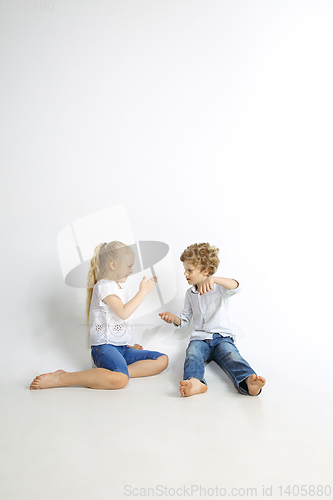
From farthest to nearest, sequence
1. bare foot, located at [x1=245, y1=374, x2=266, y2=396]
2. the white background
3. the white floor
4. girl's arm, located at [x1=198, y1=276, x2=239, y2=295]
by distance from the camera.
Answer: the white background < girl's arm, located at [x1=198, y1=276, x2=239, y2=295] < bare foot, located at [x1=245, y1=374, x2=266, y2=396] < the white floor

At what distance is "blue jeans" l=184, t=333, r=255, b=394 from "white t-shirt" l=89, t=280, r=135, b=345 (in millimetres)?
300

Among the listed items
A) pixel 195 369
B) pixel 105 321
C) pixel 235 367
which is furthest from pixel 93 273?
pixel 235 367

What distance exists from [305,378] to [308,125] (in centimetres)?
123

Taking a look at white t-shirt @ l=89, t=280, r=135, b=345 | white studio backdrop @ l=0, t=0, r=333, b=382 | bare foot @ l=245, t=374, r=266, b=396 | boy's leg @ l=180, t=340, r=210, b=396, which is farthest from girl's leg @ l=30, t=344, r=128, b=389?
bare foot @ l=245, t=374, r=266, b=396

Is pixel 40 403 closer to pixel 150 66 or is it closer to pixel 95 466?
pixel 95 466

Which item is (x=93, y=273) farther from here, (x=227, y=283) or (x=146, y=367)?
(x=227, y=283)

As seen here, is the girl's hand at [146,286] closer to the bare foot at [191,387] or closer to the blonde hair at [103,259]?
the blonde hair at [103,259]

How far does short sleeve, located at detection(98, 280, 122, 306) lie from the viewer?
1596 millimetres

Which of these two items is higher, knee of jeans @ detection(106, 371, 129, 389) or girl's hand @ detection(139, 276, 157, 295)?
girl's hand @ detection(139, 276, 157, 295)

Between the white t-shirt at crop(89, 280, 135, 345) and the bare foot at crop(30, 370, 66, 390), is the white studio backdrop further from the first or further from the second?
the bare foot at crop(30, 370, 66, 390)

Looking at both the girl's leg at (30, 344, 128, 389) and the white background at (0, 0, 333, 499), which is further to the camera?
the white background at (0, 0, 333, 499)

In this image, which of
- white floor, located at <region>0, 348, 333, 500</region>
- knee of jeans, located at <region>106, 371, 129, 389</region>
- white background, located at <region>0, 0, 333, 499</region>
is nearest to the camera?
white floor, located at <region>0, 348, 333, 500</region>

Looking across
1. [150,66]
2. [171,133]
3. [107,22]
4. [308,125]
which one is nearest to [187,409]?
[171,133]

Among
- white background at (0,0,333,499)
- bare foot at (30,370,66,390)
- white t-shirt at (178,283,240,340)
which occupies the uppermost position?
white background at (0,0,333,499)
